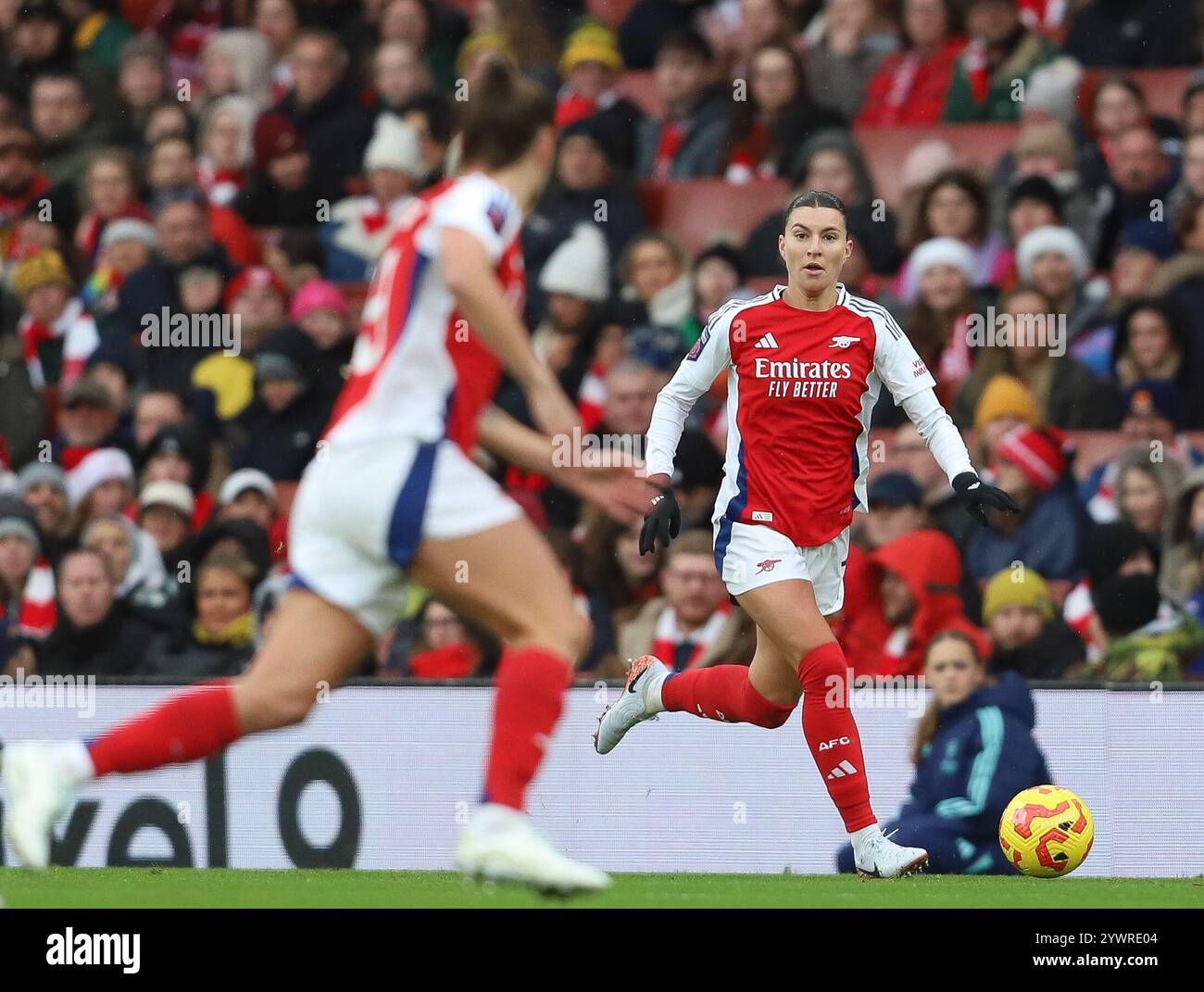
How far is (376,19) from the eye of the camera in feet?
46.0

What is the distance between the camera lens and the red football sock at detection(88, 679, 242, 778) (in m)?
5.62

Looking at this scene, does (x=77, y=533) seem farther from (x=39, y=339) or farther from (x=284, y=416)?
(x=39, y=339)

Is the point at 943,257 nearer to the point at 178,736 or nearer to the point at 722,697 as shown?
the point at 722,697

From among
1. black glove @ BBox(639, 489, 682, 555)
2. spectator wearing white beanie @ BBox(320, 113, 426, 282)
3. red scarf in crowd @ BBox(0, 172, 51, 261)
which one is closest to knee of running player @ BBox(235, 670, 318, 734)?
black glove @ BBox(639, 489, 682, 555)

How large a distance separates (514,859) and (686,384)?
9.01 feet

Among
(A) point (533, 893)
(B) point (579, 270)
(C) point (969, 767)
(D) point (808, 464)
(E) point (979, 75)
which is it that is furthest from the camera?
(E) point (979, 75)

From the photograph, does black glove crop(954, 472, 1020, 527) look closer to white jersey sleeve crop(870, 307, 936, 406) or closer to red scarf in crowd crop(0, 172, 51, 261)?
white jersey sleeve crop(870, 307, 936, 406)

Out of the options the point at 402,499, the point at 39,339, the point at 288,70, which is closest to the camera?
the point at 402,499

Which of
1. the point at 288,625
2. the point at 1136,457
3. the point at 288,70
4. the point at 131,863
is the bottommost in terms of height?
the point at 131,863

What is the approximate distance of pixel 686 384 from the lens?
7691mm

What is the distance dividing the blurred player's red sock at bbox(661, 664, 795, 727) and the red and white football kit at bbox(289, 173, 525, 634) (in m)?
2.37

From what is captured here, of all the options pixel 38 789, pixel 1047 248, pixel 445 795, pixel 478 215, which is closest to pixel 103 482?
pixel 445 795

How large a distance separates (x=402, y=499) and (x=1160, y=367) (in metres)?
6.18

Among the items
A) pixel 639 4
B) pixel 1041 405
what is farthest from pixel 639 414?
pixel 639 4
